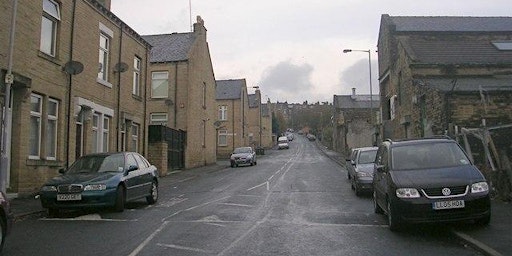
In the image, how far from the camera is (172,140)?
3061 centimetres

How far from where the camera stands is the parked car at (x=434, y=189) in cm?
842

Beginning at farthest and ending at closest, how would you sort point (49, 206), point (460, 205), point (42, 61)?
1. point (42, 61)
2. point (49, 206)
3. point (460, 205)

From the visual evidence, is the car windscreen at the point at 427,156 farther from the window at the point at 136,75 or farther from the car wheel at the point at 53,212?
the window at the point at 136,75

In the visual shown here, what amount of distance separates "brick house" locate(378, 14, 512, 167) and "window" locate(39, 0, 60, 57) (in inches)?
541

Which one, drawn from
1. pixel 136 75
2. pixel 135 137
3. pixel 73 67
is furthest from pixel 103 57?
pixel 135 137

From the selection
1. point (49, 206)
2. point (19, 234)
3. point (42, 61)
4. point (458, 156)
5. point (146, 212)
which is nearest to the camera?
point (19, 234)

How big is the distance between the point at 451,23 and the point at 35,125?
26.6 m

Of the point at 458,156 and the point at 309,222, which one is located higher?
the point at 458,156

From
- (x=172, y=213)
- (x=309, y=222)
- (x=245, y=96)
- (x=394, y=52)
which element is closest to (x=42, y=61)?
(x=172, y=213)

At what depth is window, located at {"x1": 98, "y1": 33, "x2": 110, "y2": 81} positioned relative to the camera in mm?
20594

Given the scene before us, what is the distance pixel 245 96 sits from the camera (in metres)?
65.1

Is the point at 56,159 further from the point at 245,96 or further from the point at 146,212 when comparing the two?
the point at 245,96

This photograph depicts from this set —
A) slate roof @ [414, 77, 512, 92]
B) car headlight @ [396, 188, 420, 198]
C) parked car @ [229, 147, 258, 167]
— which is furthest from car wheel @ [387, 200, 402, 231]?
parked car @ [229, 147, 258, 167]

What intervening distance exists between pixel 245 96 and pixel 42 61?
164 ft
